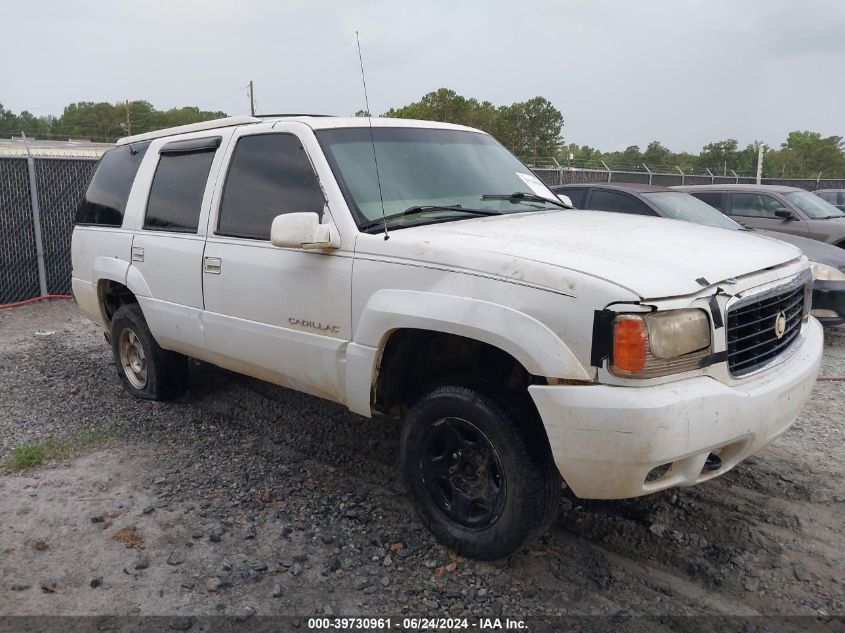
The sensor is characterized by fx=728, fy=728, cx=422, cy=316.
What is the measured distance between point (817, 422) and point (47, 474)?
16.1ft

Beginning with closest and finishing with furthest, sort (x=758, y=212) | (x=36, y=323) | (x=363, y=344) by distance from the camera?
(x=363, y=344) → (x=36, y=323) → (x=758, y=212)

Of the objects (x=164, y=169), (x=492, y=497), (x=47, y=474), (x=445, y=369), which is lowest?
(x=47, y=474)

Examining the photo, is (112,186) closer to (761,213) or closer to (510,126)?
(761,213)

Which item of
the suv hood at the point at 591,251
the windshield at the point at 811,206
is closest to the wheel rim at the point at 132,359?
the suv hood at the point at 591,251

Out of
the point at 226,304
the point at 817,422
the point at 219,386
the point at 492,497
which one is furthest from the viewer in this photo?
the point at 219,386

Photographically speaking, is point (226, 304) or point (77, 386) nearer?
point (226, 304)

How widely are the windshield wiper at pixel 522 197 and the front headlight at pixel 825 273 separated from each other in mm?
3735

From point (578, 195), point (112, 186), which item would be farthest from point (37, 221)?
point (578, 195)

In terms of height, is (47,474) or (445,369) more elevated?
(445,369)

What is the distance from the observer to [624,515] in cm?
365

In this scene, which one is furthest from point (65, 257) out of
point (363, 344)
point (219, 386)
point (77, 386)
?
point (363, 344)

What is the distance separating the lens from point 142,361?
557 centimetres

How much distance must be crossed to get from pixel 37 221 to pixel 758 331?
32.5 feet

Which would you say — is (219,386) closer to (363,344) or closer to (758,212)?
(363,344)
